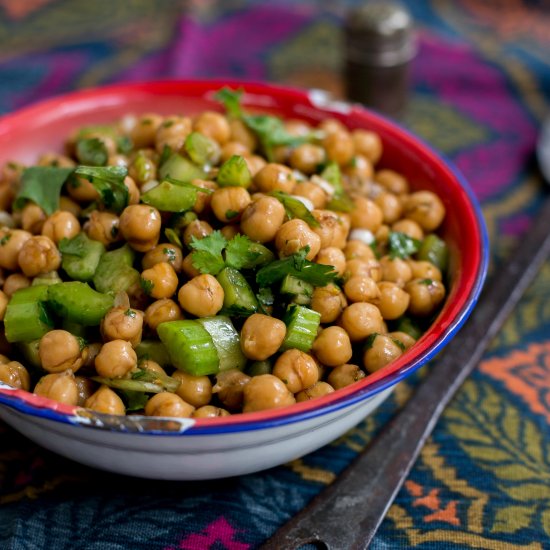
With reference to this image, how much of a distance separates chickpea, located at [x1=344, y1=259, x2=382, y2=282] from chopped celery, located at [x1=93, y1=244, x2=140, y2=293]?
0.53 m

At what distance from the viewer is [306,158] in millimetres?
2109

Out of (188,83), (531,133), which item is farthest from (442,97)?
(188,83)

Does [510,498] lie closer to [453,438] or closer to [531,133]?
[453,438]

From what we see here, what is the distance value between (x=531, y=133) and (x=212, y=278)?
78.8 inches

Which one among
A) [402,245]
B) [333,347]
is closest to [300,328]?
[333,347]

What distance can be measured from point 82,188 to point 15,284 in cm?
32

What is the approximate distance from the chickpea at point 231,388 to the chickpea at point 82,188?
650mm

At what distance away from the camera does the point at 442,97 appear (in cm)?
331

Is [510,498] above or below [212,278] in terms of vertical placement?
below

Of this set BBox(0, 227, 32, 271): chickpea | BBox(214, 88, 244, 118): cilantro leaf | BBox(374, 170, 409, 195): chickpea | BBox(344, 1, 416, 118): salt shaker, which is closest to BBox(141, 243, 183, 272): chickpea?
BBox(0, 227, 32, 271): chickpea

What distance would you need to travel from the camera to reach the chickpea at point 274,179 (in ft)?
6.13

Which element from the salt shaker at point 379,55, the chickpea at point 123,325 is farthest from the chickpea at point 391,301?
the salt shaker at point 379,55

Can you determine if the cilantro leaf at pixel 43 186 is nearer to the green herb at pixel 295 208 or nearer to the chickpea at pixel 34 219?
the chickpea at pixel 34 219

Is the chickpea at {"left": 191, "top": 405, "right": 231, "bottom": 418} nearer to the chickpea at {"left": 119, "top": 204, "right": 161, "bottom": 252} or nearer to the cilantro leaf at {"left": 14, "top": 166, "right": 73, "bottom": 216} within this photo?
the chickpea at {"left": 119, "top": 204, "right": 161, "bottom": 252}
